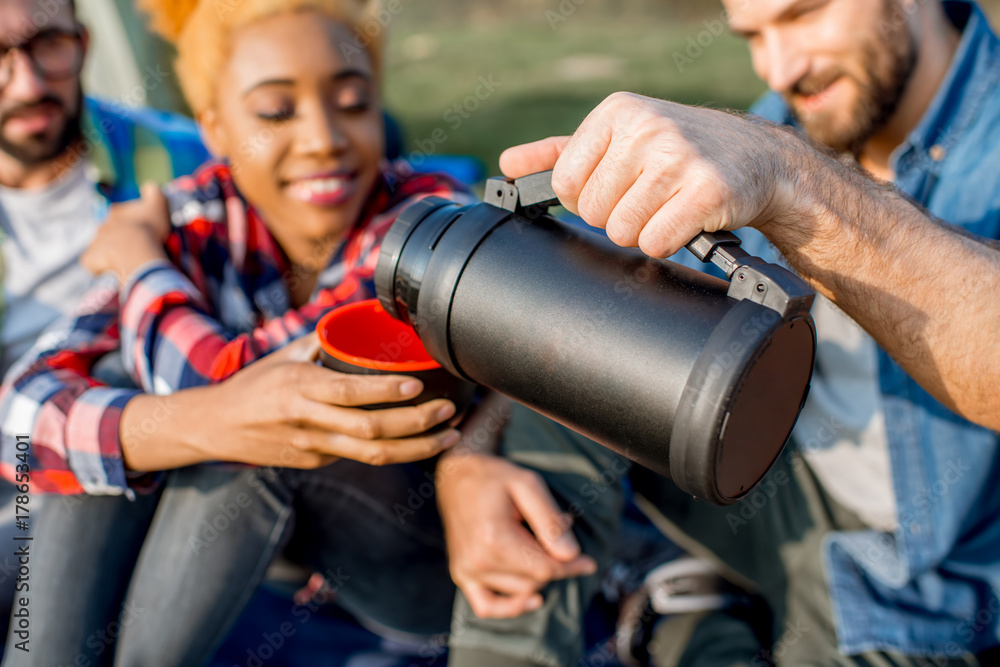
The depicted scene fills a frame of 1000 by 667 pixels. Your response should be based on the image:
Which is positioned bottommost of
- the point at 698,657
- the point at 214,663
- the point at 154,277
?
the point at 214,663

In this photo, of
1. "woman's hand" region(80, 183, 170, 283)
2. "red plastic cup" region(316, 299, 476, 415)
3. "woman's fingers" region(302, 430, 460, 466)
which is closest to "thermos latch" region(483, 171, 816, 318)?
"red plastic cup" region(316, 299, 476, 415)

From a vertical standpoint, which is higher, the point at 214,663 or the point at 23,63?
the point at 23,63

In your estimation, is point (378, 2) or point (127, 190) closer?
point (378, 2)

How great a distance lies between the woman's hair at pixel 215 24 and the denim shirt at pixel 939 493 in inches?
33.6

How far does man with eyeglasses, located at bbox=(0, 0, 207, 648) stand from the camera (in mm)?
1815

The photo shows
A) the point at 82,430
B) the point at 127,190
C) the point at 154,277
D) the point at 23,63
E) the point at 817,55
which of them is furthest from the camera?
the point at 127,190

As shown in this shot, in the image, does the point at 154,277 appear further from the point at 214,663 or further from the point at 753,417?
the point at 753,417

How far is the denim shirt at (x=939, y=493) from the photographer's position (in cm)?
142

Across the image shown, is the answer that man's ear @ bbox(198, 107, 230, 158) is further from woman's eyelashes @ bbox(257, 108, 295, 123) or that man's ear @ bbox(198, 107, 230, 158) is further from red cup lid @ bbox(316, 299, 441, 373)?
red cup lid @ bbox(316, 299, 441, 373)

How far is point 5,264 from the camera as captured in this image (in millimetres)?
1966

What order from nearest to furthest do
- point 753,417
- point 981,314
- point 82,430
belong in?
point 753,417 < point 981,314 < point 82,430

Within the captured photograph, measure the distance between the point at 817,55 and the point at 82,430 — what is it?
1.69 metres

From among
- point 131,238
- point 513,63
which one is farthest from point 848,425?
point 513,63

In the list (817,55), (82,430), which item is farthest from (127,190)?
(817,55)
